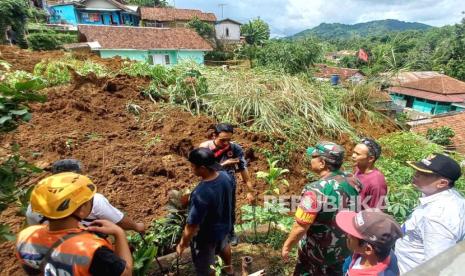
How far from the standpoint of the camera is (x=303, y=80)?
7961 mm

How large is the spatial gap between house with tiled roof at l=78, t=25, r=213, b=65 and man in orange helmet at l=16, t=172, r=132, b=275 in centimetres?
1914

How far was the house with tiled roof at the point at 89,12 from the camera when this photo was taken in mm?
31375

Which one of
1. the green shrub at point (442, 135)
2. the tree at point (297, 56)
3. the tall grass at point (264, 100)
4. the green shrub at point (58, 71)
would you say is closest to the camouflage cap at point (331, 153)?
the tall grass at point (264, 100)

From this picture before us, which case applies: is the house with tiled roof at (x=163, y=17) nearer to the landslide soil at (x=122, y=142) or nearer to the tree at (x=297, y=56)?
the tree at (x=297, y=56)

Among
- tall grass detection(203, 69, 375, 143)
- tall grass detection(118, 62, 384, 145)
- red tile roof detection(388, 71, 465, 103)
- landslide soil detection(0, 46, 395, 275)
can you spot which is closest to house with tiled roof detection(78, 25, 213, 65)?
tall grass detection(118, 62, 384, 145)

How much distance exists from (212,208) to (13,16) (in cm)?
1834

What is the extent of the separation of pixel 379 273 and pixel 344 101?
7.00 m

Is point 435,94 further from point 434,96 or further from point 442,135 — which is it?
point 442,135

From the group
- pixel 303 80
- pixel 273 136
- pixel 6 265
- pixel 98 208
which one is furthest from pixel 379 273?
pixel 303 80

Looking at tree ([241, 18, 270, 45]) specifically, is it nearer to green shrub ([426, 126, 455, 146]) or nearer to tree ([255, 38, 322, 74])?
tree ([255, 38, 322, 74])

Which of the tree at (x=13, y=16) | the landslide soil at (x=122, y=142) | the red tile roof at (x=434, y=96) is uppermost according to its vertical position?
the tree at (x=13, y=16)

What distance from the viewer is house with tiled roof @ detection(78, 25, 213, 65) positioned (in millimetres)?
20453

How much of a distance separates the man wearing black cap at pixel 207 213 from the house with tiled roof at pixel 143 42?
60.1 feet

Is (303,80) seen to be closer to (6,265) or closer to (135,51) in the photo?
(6,265)
